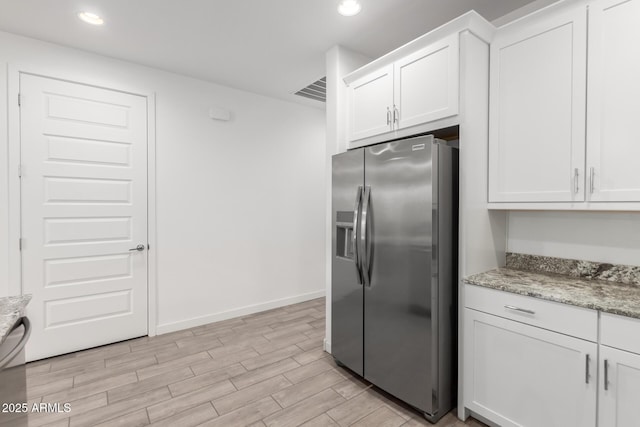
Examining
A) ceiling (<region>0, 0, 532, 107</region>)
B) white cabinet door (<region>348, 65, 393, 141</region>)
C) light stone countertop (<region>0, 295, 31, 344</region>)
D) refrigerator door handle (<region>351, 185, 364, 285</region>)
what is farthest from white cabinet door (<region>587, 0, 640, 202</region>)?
light stone countertop (<region>0, 295, 31, 344</region>)

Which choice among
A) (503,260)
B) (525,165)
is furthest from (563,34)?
(503,260)

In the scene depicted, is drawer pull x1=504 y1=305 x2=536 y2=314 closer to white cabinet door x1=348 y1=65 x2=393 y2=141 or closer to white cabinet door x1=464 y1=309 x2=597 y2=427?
white cabinet door x1=464 y1=309 x2=597 y2=427

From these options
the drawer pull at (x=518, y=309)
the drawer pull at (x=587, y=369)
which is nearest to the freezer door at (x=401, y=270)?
the drawer pull at (x=518, y=309)

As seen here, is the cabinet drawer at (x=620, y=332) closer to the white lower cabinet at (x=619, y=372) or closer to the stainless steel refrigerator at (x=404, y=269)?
the white lower cabinet at (x=619, y=372)

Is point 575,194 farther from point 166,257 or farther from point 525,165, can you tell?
point 166,257

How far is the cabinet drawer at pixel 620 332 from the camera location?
1.31 m

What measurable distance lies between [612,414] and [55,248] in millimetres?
3945

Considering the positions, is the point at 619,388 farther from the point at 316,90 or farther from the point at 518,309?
the point at 316,90

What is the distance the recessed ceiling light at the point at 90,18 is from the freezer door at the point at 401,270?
7.45 ft

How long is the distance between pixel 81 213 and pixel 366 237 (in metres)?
2.61

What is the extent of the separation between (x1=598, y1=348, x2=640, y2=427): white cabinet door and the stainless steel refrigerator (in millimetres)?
714

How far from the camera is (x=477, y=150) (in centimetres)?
192

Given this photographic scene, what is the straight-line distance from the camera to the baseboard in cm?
324

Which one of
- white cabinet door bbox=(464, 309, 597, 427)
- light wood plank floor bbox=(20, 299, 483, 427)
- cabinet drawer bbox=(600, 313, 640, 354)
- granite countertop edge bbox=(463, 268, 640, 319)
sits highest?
granite countertop edge bbox=(463, 268, 640, 319)
